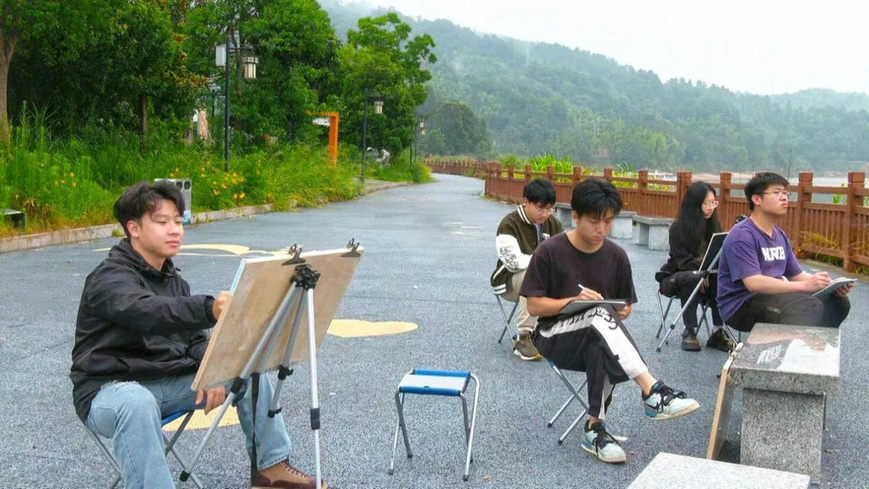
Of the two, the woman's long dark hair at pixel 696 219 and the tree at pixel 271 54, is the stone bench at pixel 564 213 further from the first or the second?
the woman's long dark hair at pixel 696 219

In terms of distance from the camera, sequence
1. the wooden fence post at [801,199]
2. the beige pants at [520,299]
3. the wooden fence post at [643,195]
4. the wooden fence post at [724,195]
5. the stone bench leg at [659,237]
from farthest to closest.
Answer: the wooden fence post at [643,195], the stone bench leg at [659,237], the wooden fence post at [724,195], the wooden fence post at [801,199], the beige pants at [520,299]

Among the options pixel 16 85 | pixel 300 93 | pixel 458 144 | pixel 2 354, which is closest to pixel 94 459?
A: pixel 2 354

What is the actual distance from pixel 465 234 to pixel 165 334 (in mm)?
15240

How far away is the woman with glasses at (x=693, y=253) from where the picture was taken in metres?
7.52

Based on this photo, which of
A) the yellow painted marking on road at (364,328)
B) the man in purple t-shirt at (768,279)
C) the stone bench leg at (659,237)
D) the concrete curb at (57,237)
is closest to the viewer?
the man in purple t-shirt at (768,279)

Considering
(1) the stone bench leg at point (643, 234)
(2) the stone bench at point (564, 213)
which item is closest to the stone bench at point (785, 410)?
(1) the stone bench leg at point (643, 234)

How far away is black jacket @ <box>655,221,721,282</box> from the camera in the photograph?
25.0ft

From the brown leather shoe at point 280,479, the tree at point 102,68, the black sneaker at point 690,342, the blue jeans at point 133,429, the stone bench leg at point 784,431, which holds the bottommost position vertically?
the black sneaker at point 690,342

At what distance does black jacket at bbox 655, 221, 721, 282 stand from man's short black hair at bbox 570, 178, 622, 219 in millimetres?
2992

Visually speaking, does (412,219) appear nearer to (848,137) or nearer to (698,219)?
(698,219)

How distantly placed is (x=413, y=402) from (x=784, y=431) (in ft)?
7.43

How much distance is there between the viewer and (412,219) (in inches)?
893

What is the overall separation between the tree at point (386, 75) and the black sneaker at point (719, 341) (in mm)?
43585

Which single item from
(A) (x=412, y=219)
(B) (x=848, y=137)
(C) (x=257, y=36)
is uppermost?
(C) (x=257, y=36)
